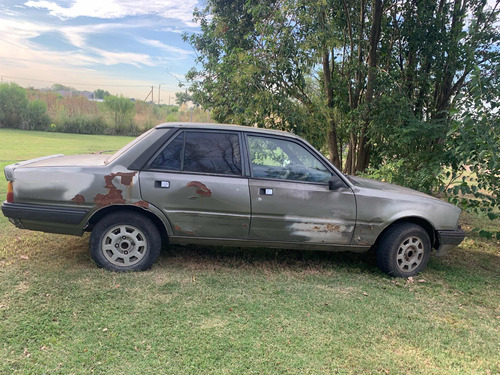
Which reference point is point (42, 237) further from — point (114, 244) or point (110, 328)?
point (110, 328)

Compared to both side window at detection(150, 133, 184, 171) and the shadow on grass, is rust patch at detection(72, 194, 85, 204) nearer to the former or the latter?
side window at detection(150, 133, 184, 171)

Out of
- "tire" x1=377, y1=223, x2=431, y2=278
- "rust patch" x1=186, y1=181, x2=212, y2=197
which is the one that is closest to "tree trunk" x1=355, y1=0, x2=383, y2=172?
"tire" x1=377, y1=223, x2=431, y2=278

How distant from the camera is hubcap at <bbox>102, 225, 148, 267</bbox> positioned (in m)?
3.84

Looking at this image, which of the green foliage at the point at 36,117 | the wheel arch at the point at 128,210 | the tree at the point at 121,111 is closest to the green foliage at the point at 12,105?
the green foliage at the point at 36,117

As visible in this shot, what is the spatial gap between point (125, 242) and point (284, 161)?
188 centimetres

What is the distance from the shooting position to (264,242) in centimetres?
405

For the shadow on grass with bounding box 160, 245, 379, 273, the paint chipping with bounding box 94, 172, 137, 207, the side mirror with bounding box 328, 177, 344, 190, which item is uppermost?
the side mirror with bounding box 328, 177, 344, 190

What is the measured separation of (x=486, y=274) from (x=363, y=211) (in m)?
2.06

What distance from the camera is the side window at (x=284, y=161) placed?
4.02 meters

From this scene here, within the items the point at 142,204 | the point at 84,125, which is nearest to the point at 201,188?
the point at 142,204

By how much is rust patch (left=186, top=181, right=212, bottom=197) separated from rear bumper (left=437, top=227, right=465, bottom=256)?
2.67 meters

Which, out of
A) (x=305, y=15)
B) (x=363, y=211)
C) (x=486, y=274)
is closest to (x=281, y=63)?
(x=305, y=15)

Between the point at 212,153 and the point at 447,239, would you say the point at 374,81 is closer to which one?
the point at 447,239

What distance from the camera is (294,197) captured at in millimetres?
3959
